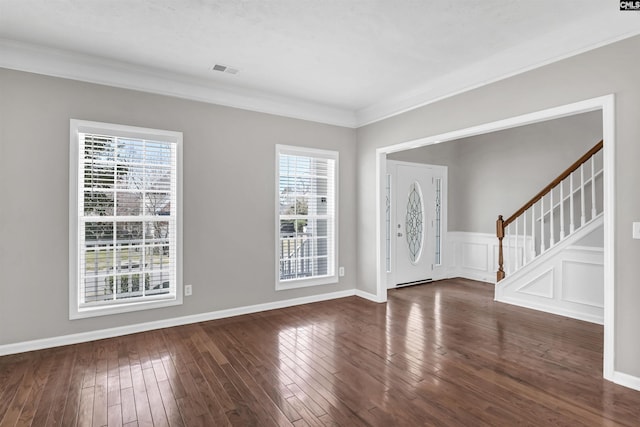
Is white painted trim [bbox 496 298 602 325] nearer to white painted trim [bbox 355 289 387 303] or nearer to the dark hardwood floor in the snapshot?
the dark hardwood floor

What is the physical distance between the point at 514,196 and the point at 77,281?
252 inches

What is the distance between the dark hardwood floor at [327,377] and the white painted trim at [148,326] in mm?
94

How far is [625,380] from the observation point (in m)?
2.51

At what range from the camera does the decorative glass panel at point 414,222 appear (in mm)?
6039

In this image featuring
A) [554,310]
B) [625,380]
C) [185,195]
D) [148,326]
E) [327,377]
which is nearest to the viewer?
[625,380]

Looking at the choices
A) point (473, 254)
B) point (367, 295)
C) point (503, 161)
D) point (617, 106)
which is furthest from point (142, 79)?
point (473, 254)

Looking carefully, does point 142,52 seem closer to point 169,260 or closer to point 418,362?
point 169,260

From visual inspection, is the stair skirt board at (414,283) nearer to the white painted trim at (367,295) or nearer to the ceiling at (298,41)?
the white painted trim at (367,295)

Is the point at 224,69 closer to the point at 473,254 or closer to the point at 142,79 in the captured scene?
the point at 142,79

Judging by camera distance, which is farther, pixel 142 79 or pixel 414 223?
pixel 414 223

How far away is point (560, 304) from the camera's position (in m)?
4.27

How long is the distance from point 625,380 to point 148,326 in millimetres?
4342

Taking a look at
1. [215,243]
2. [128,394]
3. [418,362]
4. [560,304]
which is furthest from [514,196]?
[128,394]

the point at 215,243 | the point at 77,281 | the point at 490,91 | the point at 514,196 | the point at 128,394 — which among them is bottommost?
the point at 128,394
